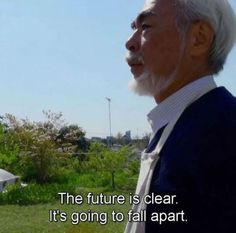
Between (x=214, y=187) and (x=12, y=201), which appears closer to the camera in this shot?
(x=214, y=187)

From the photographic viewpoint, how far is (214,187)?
3.11 feet

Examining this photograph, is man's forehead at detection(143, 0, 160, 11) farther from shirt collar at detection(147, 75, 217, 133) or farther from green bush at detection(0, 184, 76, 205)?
green bush at detection(0, 184, 76, 205)

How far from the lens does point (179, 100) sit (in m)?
1.11

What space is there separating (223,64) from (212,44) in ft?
0.22

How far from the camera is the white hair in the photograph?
1.14 metres

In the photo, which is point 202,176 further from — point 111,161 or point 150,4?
point 111,161

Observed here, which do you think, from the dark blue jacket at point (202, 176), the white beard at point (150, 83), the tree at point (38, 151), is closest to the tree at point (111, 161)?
the tree at point (38, 151)

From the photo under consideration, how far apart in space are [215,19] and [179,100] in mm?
224

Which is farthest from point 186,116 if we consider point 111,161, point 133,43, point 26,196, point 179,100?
point 111,161

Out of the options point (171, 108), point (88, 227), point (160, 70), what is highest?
point (160, 70)

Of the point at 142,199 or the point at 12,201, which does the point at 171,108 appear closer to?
the point at 142,199

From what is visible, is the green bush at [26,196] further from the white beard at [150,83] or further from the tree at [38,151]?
the white beard at [150,83]

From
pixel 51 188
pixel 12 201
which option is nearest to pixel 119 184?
pixel 51 188

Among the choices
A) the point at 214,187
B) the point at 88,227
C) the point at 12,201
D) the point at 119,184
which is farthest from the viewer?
the point at 119,184
